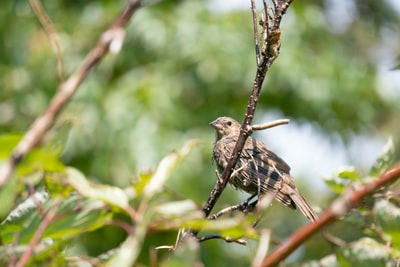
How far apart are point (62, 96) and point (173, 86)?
27.9 ft

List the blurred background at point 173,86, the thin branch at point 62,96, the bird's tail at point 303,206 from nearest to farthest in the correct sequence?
the thin branch at point 62,96 → the bird's tail at point 303,206 → the blurred background at point 173,86

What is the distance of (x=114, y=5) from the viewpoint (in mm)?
9789

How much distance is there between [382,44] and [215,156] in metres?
8.43

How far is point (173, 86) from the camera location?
9312 millimetres

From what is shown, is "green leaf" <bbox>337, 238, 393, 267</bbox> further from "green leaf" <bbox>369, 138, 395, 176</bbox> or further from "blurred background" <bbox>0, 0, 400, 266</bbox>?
"blurred background" <bbox>0, 0, 400, 266</bbox>

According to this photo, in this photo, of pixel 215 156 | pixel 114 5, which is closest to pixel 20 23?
pixel 114 5

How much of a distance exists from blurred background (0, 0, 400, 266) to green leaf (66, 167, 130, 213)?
22.4 ft

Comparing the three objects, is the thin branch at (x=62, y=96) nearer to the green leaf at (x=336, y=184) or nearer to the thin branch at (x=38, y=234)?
the thin branch at (x=38, y=234)

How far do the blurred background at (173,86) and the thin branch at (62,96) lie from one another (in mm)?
7031

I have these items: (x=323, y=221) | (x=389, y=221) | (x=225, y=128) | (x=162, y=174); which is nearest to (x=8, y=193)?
(x=162, y=174)

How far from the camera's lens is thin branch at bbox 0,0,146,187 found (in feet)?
2.72

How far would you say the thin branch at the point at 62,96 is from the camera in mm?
829

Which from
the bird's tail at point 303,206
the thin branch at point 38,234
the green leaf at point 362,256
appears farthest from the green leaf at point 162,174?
the bird's tail at point 303,206

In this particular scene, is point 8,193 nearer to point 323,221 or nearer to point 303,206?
point 323,221
